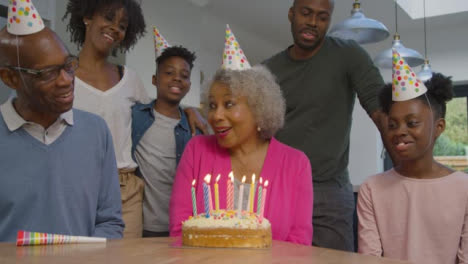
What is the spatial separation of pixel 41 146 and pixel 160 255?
2.07 feet

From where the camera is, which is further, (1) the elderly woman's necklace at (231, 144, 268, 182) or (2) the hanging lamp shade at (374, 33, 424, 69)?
(2) the hanging lamp shade at (374, 33, 424, 69)

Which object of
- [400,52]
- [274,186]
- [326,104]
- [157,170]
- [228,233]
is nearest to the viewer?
[228,233]

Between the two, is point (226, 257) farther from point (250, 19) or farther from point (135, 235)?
point (250, 19)

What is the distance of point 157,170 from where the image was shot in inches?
96.5

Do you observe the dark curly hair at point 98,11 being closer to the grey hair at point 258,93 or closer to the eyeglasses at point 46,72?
the grey hair at point 258,93

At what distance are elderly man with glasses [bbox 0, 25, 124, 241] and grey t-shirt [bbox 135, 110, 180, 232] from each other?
716mm

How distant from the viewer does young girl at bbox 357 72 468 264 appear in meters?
2.00

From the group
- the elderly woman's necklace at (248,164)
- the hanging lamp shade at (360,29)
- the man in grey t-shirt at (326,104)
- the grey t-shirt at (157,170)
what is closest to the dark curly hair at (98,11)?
the grey t-shirt at (157,170)

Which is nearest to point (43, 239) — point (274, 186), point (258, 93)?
point (274, 186)

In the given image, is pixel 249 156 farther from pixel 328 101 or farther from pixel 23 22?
pixel 23 22

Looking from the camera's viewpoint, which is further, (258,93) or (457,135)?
(457,135)

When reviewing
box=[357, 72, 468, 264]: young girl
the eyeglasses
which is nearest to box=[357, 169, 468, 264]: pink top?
box=[357, 72, 468, 264]: young girl

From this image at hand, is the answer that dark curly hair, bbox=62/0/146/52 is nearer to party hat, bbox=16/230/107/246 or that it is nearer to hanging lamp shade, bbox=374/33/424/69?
party hat, bbox=16/230/107/246

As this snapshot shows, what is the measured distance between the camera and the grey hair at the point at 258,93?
1.99 meters
